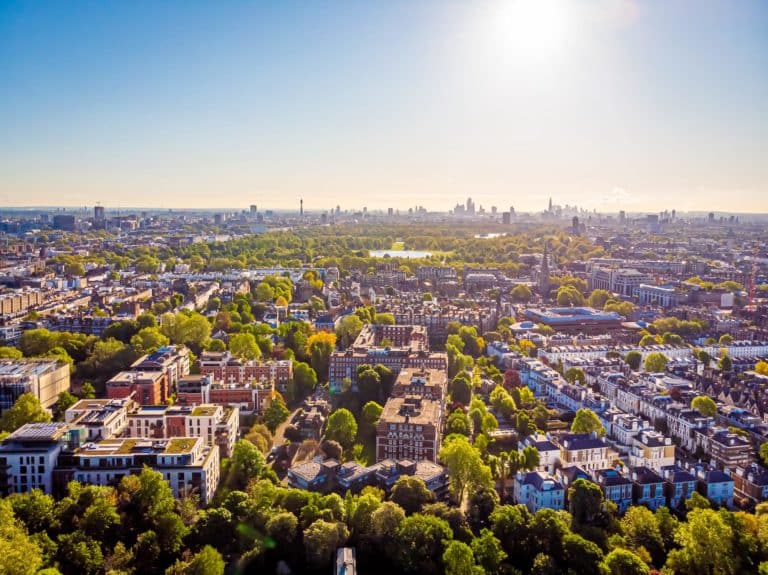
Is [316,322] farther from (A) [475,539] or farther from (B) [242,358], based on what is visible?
(A) [475,539]

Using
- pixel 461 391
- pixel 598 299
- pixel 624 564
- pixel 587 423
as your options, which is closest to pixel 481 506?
pixel 624 564

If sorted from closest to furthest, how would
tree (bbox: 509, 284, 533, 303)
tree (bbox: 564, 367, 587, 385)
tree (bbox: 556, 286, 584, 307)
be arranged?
1. tree (bbox: 564, 367, 587, 385)
2. tree (bbox: 556, 286, 584, 307)
3. tree (bbox: 509, 284, 533, 303)

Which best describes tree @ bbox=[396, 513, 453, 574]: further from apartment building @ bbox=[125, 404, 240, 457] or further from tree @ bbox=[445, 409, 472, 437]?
apartment building @ bbox=[125, 404, 240, 457]

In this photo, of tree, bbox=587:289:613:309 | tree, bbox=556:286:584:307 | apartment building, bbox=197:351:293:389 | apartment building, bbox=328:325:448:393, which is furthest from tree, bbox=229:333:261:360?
tree, bbox=587:289:613:309

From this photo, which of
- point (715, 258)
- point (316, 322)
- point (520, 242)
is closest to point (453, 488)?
point (316, 322)

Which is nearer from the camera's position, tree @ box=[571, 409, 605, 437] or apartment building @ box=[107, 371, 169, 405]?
tree @ box=[571, 409, 605, 437]

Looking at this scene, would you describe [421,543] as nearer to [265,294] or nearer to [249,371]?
[249,371]

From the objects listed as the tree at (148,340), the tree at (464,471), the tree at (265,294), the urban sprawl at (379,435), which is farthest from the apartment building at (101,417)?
the tree at (265,294)
